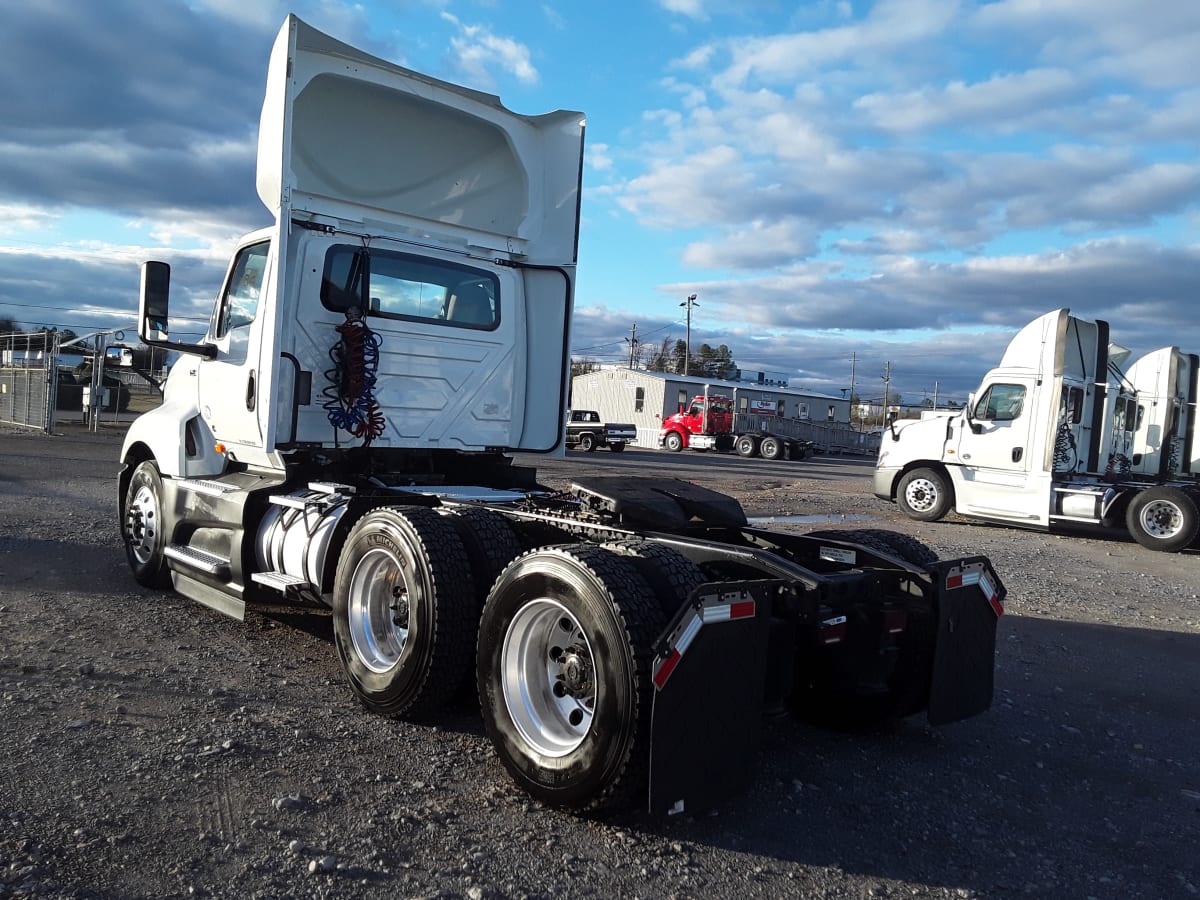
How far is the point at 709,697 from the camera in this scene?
3.34 metres

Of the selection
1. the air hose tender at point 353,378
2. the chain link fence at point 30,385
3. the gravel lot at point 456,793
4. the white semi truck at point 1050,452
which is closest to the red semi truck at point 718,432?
the white semi truck at point 1050,452

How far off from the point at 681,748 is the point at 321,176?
4.63 m

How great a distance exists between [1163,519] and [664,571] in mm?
12257

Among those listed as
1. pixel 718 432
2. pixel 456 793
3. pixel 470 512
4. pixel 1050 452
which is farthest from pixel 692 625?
pixel 718 432

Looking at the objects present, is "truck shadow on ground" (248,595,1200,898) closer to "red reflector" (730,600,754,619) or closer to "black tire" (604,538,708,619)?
"red reflector" (730,600,754,619)

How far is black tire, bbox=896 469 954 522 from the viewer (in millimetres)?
15344

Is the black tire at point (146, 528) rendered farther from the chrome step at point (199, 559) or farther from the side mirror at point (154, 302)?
the side mirror at point (154, 302)

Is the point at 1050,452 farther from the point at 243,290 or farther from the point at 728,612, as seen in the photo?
the point at 728,612

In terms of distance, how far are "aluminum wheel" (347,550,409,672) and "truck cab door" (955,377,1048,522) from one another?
11.8m

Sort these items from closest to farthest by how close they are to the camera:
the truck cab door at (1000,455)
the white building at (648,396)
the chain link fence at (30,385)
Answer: the truck cab door at (1000,455) < the chain link fence at (30,385) < the white building at (648,396)

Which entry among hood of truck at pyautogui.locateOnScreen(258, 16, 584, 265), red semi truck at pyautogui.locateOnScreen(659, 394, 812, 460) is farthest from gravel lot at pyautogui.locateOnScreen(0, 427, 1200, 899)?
red semi truck at pyautogui.locateOnScreen(659, 394, 812, 460)

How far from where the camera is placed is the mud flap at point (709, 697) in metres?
3.23

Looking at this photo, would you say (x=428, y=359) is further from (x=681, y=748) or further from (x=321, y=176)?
(x=681, y=748)

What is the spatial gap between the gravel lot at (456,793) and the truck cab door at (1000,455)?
26.6 ft
